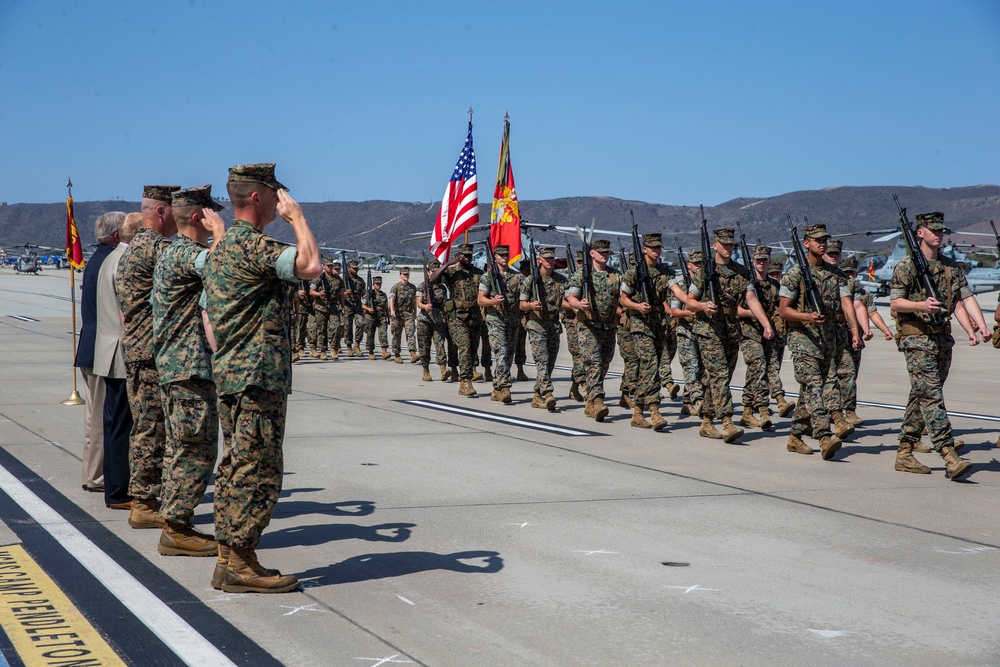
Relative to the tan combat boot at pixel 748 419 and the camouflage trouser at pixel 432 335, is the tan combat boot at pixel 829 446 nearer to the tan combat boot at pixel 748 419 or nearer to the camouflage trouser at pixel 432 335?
the tan combat boot at pixel 748 419

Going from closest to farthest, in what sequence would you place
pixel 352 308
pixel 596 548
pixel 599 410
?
pixel 596 548 < pixel 599 410 < pixel 352 308

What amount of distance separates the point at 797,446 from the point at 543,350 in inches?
171

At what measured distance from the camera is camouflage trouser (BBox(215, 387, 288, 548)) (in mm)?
4785

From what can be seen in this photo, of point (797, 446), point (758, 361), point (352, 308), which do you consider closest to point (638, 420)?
point (758, 361)

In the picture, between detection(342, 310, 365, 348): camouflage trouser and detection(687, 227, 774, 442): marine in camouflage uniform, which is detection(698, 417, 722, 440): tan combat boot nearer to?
detection(687, 227, 774, 442): marine in camouflage uniform

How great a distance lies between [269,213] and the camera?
4.93 metres

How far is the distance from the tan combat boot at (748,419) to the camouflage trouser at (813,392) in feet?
5.36

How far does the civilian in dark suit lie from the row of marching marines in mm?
5583

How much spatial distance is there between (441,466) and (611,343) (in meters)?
4.12

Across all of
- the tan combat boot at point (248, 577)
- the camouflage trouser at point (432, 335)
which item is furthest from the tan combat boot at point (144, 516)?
the camouflage trouser at point (432, 335)

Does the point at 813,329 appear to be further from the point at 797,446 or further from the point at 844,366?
the point at 844,366

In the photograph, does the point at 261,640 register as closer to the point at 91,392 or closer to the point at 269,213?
the point at 269,213

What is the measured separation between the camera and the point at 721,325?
35.1ft

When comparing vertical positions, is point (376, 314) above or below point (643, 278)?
below
